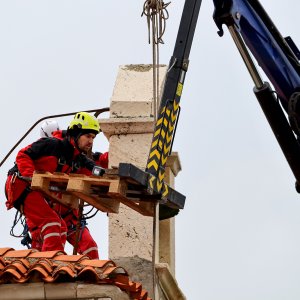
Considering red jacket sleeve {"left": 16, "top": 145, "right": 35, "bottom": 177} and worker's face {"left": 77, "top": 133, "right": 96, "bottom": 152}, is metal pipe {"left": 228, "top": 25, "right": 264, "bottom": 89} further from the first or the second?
red jacket sleeve {"left": 16, "top": 145, "right": 35, "bottom": 177}

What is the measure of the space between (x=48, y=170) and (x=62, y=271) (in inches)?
129

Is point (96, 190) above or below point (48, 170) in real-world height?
below

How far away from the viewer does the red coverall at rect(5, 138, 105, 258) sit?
15.1 metres

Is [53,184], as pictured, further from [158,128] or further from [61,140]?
[61,140]

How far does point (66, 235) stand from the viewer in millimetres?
15641

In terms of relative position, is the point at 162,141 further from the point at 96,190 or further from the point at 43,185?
the point at 43,185

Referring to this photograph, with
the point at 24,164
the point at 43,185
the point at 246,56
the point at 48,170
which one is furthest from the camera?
the point at 48,170

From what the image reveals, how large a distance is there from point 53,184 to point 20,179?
7.32 ft

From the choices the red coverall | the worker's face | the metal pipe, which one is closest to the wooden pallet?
the red coverall

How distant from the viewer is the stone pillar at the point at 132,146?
14.7m

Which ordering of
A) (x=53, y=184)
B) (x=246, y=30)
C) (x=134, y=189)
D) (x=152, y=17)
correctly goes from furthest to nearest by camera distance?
1. (x=246, y=30)
2. (x=152, y=17)
3. (x=53, y=184)
4. (x=134, y=189)

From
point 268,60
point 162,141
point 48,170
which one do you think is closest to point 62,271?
point 162,141

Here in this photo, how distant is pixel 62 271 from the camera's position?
12.1 meters

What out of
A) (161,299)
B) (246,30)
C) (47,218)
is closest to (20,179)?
(47,218)
